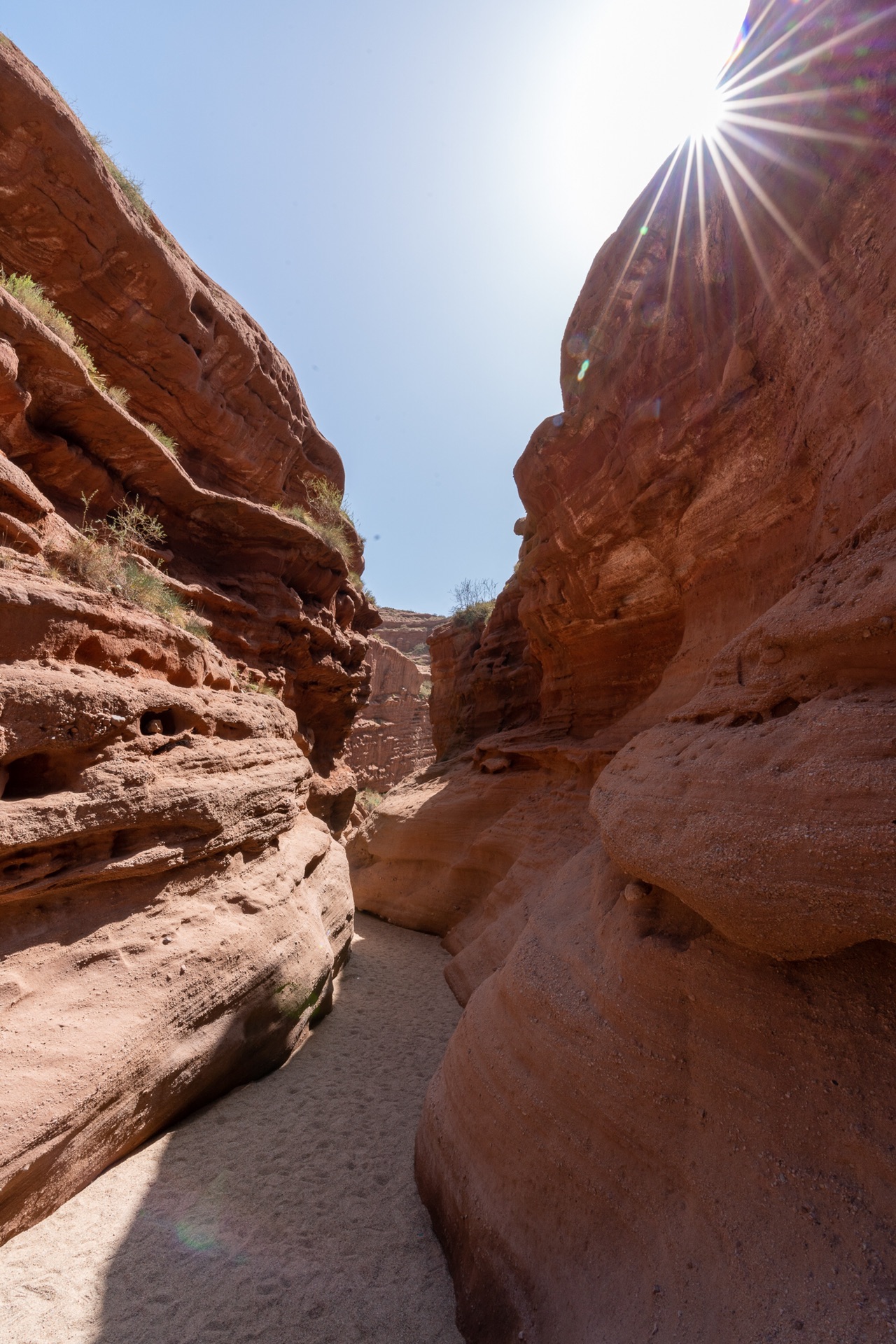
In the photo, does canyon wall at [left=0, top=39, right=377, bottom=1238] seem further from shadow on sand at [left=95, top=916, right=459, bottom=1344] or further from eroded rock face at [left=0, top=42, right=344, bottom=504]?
shadow on sand at [left=95, top=916, right=459, bottom=1344]

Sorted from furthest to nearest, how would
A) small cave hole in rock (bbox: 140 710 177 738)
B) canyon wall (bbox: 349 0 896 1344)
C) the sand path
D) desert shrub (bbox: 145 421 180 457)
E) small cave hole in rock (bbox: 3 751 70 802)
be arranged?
desert shrub (bbox: 145 421 180 457), small cave hole in rock (bbox: 140 710 177 738), small cave hole in rock (bbox: 3 751 70 802), the sand path, canyon wall (bbox: 349 0 896 1344)

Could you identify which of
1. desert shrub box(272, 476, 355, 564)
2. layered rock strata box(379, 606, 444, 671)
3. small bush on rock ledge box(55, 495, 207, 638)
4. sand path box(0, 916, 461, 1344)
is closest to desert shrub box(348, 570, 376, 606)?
desert shrub box(272, 476, 355, 564)

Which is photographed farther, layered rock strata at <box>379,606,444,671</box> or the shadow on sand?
layered rock strata at <box>379,606,444,671</box>

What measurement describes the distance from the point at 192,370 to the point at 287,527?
9.85 ft

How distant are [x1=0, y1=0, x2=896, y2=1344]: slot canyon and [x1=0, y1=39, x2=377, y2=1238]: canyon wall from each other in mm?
39

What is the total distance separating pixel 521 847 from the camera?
309 inches

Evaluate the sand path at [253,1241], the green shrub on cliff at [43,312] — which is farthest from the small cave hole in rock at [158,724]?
the green shrub on cliff at [43,312]

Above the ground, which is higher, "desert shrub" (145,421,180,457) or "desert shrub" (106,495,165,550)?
"desert shrub" (145,421,180,457)

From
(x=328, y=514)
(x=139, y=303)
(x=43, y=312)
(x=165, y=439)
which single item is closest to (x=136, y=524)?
(x=165, y=439)

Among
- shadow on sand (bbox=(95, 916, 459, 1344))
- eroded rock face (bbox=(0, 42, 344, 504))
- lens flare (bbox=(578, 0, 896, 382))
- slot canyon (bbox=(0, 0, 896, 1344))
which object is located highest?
eroded rock face (bbox=(0, 42, 344, 504))

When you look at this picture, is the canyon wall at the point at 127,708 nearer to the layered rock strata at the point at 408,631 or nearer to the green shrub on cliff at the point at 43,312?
the green shrub on cliff at the point at 43,312

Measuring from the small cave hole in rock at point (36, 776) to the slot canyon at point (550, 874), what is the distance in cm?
5

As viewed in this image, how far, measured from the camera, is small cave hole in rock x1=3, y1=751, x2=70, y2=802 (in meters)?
3.80

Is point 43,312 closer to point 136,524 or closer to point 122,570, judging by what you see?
point 136,524
